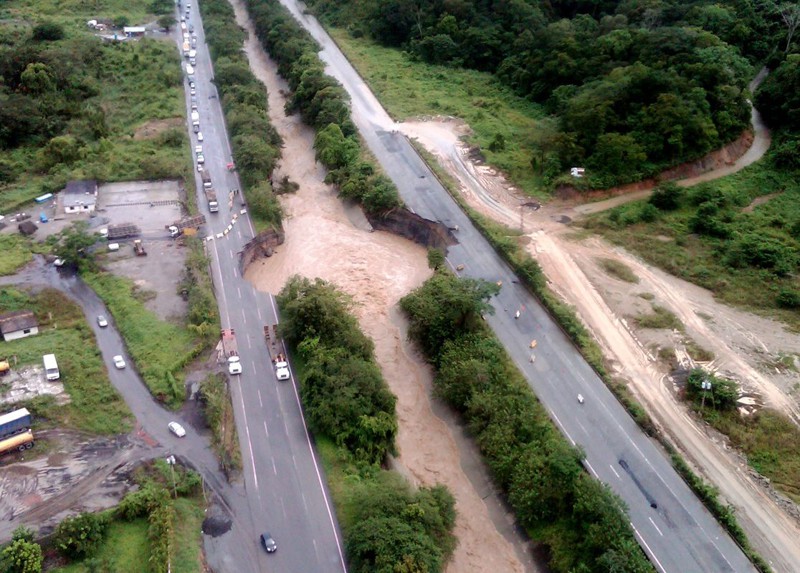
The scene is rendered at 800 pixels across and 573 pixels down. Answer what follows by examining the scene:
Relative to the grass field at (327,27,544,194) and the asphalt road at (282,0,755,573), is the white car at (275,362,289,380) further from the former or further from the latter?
the grass field at (327,27,544,194)

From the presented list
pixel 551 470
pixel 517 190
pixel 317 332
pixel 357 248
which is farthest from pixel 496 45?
pixel 551 470

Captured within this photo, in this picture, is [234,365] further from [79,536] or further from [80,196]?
[80,196]

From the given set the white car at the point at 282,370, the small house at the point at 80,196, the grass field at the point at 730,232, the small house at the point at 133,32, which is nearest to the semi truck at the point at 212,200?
the small house at the point at 80,196

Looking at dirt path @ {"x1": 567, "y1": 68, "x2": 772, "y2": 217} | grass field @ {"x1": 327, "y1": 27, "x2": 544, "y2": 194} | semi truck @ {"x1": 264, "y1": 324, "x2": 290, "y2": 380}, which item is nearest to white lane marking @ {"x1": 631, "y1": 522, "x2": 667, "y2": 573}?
semi truck @ {"x1": 264, "y1": 324, "x2": 290, "y2": 380}

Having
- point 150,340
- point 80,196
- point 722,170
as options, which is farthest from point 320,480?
point 722,170

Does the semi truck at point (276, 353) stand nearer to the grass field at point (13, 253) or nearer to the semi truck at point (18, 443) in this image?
the semi truck at point (18, 443)
